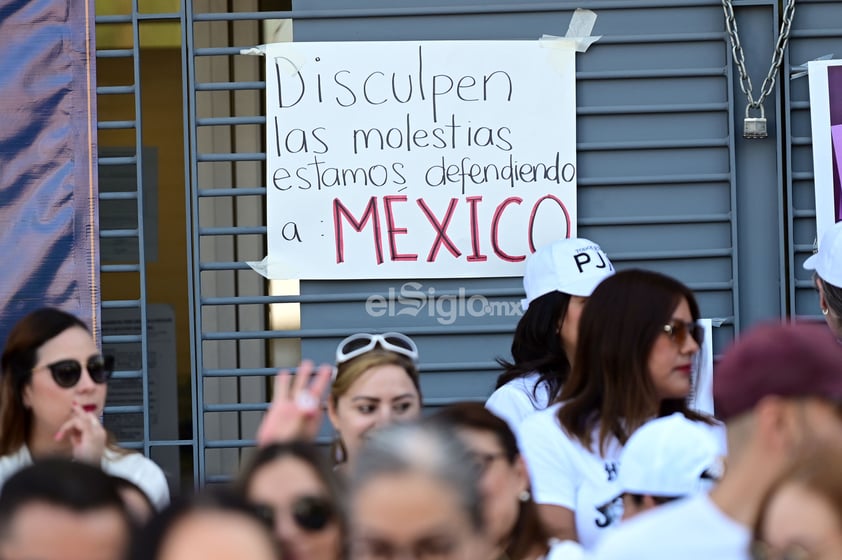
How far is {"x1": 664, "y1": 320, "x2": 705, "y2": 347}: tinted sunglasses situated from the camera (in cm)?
411

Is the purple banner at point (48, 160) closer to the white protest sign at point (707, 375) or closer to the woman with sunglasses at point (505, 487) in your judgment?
the white protest sign at point (707, 375)

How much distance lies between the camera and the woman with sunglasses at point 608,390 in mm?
4008

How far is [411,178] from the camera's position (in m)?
5.87

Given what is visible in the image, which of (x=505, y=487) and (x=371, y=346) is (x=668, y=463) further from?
(x=371, y=346)

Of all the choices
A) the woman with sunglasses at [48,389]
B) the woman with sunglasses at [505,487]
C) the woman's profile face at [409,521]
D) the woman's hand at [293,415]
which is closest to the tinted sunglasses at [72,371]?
the woman with sunglasses at [48,389]

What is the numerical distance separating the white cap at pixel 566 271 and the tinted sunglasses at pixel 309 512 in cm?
207

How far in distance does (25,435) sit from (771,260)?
10.3ft

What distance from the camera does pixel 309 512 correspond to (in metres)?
3.10

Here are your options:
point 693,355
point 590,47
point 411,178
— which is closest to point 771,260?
point 590,47

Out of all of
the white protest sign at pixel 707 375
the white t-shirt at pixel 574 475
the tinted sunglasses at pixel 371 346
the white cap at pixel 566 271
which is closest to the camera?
the white t-shirt at pixel 574 475

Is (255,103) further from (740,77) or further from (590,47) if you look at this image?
(740,77)

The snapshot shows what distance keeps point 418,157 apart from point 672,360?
2.04m

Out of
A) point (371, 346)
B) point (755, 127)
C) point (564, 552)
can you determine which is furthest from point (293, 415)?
point (755, 127)
